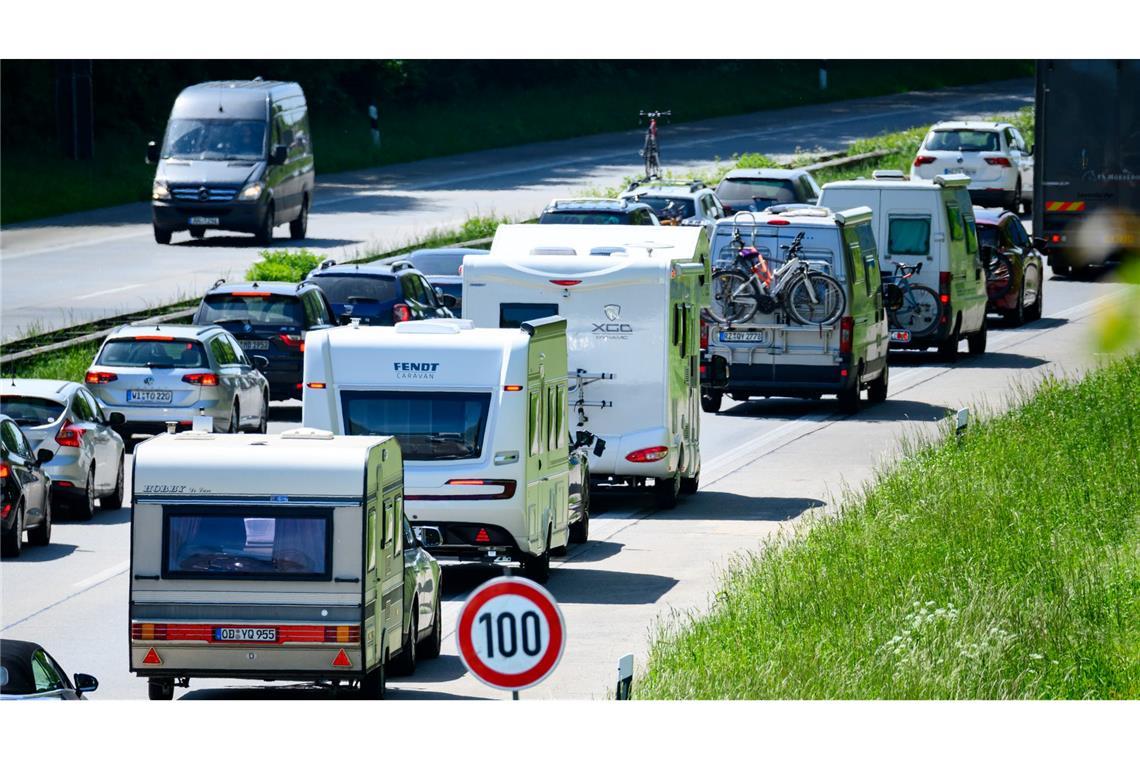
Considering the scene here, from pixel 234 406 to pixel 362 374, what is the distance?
848 centimetres

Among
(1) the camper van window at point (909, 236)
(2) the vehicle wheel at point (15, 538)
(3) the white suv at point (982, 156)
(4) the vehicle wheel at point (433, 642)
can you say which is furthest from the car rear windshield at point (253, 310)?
(3) the white suv at point (982, 156)

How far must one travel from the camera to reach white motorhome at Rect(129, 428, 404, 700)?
1375cm

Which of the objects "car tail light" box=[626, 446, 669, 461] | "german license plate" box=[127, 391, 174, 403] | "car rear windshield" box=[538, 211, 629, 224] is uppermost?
"car rear windshield" box=[538, 211, 629, 224]

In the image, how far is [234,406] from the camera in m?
26.7

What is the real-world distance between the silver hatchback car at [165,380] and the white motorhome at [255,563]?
12230mm

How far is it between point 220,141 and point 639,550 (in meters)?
25.1

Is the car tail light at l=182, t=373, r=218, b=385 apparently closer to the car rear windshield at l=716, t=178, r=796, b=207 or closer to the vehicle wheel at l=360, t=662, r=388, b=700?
the vehicle wheel at l=360, t=662, r=388, b=700

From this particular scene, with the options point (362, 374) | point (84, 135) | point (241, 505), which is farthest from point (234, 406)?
point (84, 135)

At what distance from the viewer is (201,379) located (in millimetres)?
26359

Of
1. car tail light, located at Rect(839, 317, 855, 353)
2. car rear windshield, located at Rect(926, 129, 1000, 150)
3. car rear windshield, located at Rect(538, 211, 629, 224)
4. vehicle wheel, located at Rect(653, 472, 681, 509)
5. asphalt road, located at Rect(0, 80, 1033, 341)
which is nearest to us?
vehicle wheel, located at Rect(653, 472, 681, 509)

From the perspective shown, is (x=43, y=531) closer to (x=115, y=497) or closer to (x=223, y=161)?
(x=115, y=497)

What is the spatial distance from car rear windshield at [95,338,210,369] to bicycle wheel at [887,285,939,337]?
1208cm

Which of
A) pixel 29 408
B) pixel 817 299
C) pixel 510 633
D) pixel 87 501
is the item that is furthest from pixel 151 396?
pixel 510 633

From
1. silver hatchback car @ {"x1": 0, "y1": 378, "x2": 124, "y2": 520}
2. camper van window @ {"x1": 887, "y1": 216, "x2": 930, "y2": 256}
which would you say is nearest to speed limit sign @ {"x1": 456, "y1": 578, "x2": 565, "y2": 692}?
silver hatchback car @ {"x1": 0, "y1": 378, "x2": 124, "y2": 520}
